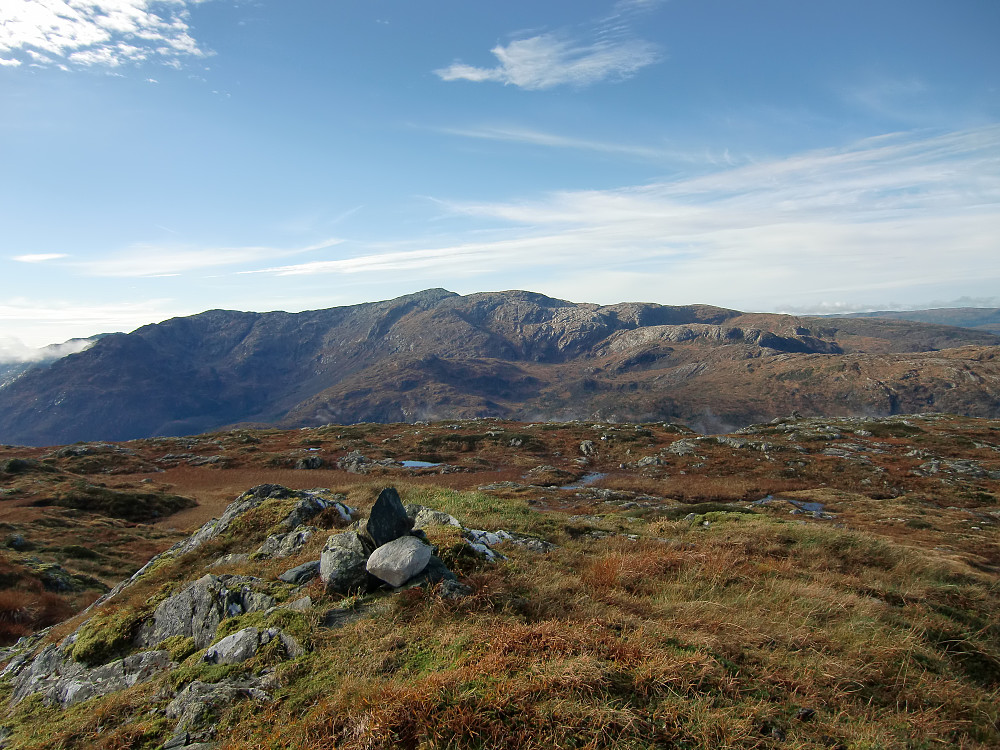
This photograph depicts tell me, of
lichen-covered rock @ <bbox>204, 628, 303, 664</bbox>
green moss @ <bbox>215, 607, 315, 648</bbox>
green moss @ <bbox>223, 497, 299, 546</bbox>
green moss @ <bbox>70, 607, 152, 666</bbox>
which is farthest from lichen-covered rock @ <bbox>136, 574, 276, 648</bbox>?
green moss @ <bbox>223, 497, 299, 546</bbox>

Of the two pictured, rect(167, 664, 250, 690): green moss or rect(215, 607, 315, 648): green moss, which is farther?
rect(215, 607, 315, 648): green moss

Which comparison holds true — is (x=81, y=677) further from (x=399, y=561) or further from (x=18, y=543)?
(x=18, y=543)

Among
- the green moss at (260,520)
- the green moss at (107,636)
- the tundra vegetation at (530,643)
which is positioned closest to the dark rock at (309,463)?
the tundra vegetation at (530,643)

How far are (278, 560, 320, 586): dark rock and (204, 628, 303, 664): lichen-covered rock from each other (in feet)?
5.41

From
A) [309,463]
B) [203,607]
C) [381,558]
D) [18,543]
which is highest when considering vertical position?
[381,558]

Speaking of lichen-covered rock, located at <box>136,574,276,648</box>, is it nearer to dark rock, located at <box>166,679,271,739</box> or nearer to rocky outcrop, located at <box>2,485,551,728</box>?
rocky outcrop, located at <box>2,485,551,728</box>

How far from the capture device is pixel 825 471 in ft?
160

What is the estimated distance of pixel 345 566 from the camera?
872 centimetres

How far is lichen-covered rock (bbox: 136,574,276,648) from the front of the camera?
346 inches

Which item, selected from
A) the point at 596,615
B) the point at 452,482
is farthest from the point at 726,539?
the point at 452,482

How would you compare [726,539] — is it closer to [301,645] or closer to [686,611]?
[686,611]

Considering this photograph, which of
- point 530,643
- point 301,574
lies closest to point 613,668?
point 530,643

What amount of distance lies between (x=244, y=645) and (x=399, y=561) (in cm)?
264

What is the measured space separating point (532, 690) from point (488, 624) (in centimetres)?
175
